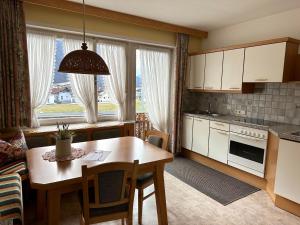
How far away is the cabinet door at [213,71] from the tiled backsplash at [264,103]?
37 centimetres

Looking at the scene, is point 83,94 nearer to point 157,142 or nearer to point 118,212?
point 157,142

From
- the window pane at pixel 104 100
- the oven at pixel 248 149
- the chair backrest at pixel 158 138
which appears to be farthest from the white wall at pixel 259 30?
the chair backrest at pixel 158 138

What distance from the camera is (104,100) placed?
3.76m

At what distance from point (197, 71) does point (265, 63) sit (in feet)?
4.43

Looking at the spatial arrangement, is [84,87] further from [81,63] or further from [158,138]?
[81,63]

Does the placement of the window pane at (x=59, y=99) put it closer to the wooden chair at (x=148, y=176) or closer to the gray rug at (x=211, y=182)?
the wooden chair at (x=148, y=176)

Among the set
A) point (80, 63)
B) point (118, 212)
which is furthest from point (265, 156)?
point (80, 63)

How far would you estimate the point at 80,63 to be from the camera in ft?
5.82

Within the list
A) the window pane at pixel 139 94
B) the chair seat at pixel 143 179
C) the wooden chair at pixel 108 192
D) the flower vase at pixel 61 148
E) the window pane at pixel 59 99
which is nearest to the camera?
the wooden chair at pixel 108 192

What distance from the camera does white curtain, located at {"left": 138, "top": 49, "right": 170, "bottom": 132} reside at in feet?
13.2

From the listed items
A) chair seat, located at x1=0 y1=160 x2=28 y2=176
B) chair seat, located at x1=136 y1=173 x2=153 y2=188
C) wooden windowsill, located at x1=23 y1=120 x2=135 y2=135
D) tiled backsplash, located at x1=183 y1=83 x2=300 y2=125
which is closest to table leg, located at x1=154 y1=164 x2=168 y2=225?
chair seat, located at x1=136 y1=173 x2=153 y2=188

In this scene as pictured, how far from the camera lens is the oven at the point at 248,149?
297 centimetres

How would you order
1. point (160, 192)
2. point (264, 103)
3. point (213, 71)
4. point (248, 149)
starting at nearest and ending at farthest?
point (160, 192) → point (248, 149) → point (264, 103) → point (213, 71)

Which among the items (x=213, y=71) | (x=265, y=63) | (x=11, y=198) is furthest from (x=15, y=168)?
(x=265, y=63)
